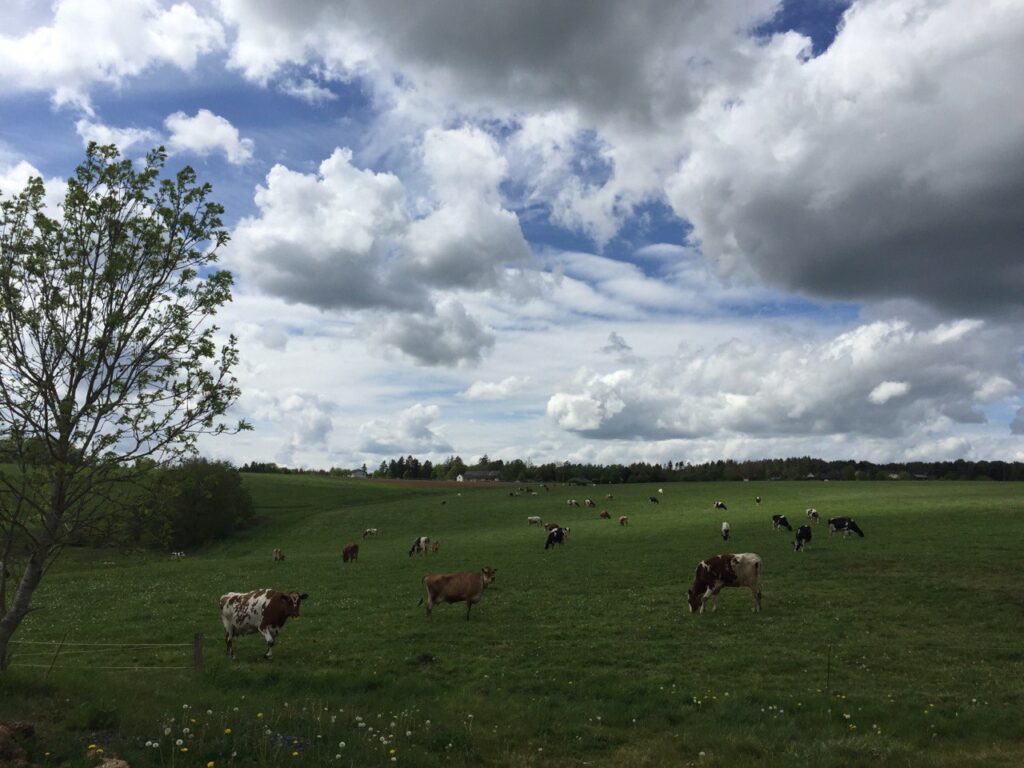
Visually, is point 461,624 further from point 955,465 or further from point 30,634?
point 955,465

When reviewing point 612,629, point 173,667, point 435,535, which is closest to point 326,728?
point 173,667

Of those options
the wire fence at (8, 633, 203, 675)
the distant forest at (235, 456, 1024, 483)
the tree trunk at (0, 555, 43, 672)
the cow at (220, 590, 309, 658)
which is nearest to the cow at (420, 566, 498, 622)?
the cow at (220, 590, 309, 658)

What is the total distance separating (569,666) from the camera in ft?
55.0

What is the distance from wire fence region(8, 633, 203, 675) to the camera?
16.3 m

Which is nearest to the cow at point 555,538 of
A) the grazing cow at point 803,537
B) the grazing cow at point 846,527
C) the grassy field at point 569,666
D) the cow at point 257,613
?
the grassy field at point 569,666

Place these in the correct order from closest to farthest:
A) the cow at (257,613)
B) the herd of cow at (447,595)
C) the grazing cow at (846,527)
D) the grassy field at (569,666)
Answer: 1. the grassy field at (569,666)
2. the cow at (257,613)
3. the herd of cow at (447,595)
4. the grazing cow at (846,527)

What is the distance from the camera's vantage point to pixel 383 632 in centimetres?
2119

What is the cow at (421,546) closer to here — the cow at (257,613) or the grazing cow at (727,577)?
the grazing cow at (727,577)

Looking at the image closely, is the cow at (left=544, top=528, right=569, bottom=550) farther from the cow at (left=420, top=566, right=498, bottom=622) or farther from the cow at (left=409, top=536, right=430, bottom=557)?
the cow at (left=420, top=566, right=498, bottom=622)

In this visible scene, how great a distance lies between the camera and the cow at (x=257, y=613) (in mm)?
18734

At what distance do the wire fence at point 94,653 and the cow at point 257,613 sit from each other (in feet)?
3.63

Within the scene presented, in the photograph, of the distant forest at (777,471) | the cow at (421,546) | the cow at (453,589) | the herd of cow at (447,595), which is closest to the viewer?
the herd of cow at (447,595)

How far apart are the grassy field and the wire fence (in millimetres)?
150

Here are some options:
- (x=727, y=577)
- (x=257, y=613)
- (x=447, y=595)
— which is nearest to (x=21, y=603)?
(x=257, y=613)
